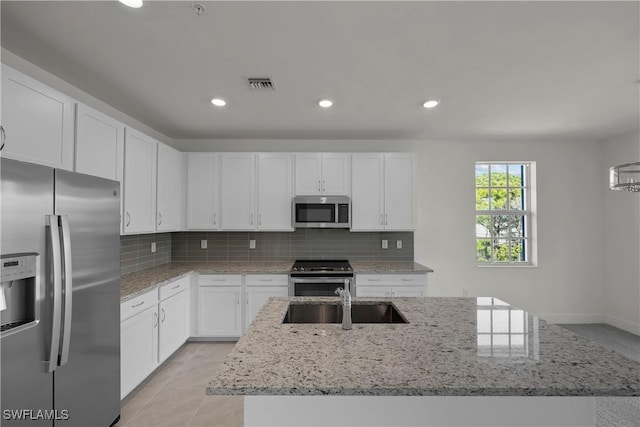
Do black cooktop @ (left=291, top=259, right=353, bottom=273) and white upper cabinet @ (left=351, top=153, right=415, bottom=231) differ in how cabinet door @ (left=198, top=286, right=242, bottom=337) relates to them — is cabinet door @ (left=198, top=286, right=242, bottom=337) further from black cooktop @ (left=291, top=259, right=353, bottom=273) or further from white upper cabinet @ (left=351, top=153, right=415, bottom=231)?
white upper cabinet @ (left=351, top=153, right=415, bottom=231)

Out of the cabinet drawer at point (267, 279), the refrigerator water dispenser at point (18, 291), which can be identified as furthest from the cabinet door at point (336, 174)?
the refrigerator water dispenser at point (18, 291)

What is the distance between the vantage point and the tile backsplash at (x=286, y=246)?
4.33 m

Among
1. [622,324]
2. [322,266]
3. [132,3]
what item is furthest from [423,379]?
[622,324]

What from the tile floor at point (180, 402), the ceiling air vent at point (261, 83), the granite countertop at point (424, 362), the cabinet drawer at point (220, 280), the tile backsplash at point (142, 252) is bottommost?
the tile floor at point (180, 402)

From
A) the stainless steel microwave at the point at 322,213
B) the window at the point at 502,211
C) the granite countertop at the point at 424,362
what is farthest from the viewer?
the window at the point at 502,211

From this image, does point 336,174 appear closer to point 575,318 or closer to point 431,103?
point 431,103

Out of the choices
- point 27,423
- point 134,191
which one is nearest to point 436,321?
point 27,423

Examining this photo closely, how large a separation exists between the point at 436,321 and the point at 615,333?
13.1ft

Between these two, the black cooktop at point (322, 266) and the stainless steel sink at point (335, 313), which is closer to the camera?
the stainless steel sink at point (335, 313)

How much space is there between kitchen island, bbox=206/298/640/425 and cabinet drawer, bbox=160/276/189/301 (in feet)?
6.32

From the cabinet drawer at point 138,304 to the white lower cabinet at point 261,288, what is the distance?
3.41ft

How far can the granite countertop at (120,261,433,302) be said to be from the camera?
2904 mm

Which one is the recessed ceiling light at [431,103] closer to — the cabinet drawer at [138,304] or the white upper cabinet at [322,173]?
the white upper cabinet at [322,173]

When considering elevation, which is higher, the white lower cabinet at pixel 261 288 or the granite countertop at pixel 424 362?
the granite countertop at pixel 424 362
